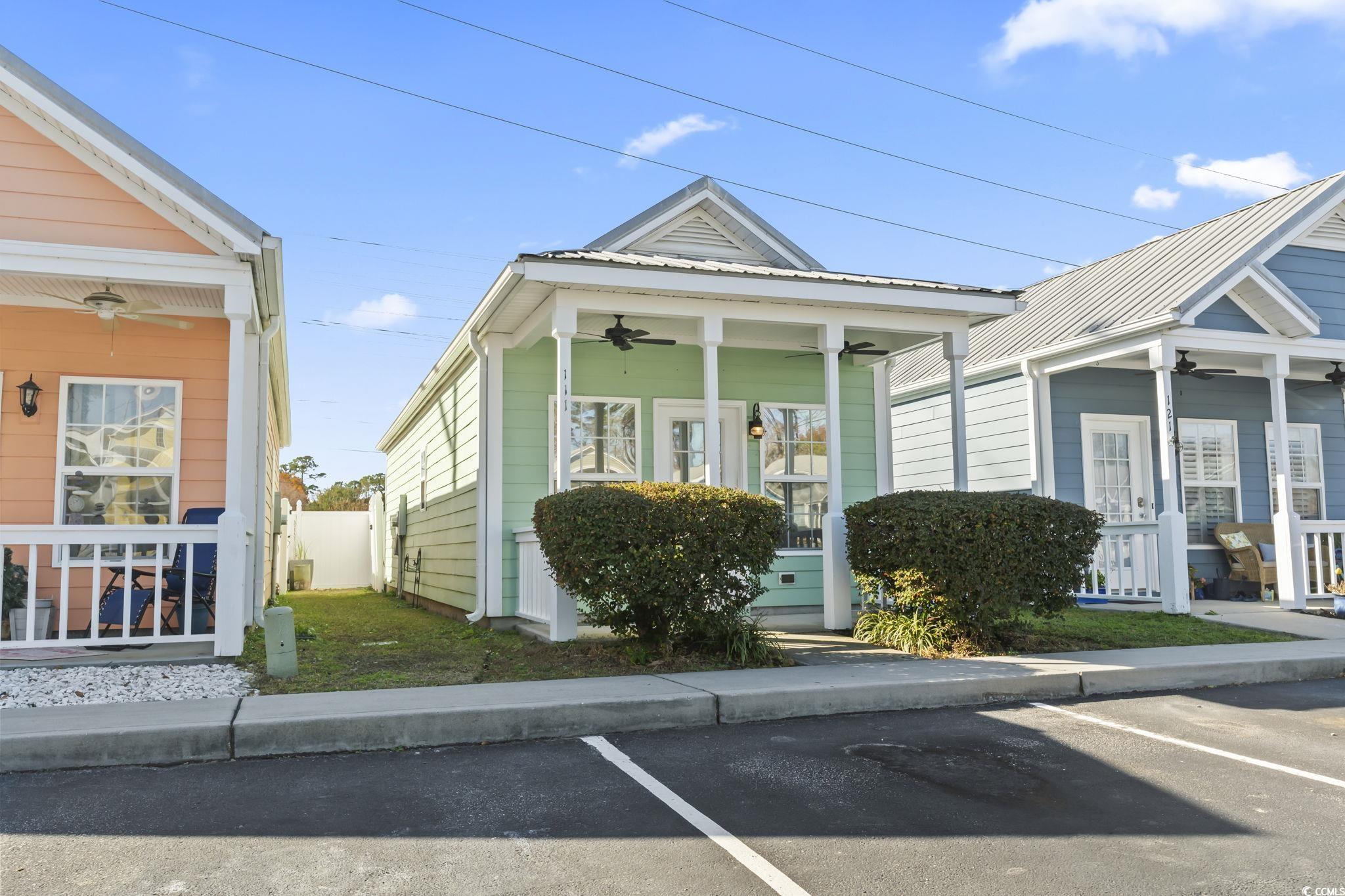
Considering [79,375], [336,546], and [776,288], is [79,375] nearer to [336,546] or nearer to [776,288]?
[776,288]

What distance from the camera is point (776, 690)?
6.11m

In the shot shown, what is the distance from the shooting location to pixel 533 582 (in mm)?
9055

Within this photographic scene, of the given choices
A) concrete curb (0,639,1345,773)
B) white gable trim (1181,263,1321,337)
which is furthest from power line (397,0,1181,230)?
concrete curb (0,639,1345,773)

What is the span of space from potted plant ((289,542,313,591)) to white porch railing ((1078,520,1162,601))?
53.9ft

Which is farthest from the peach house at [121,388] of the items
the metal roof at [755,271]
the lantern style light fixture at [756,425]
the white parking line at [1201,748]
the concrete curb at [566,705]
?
the white parking line at [1201,748]

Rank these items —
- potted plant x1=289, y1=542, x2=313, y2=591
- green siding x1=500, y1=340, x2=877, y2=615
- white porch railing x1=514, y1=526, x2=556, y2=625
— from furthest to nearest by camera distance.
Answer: potted plant x1=289, y1=542, x2=313, y2=591, green siding x1=500, y1=340, x2=877, y2=615, white porch railing x1=514, y1=526, x2=556, y2=625

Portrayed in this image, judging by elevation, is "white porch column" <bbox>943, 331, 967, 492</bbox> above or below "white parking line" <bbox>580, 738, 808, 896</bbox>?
above

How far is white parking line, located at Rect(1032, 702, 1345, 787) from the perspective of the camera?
457cm

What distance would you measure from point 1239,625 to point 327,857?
9.38 m

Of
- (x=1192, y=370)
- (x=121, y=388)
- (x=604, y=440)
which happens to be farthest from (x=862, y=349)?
(x=121, y=388)

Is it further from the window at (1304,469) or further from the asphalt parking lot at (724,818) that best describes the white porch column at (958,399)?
the window at (1304,469)

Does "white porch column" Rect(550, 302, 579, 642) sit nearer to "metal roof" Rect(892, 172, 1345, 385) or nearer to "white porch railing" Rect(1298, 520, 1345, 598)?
"metal roof" Rect(892, 172, 1345, 385)

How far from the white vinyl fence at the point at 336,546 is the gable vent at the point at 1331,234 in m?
18.7

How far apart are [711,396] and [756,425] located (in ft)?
6.62
